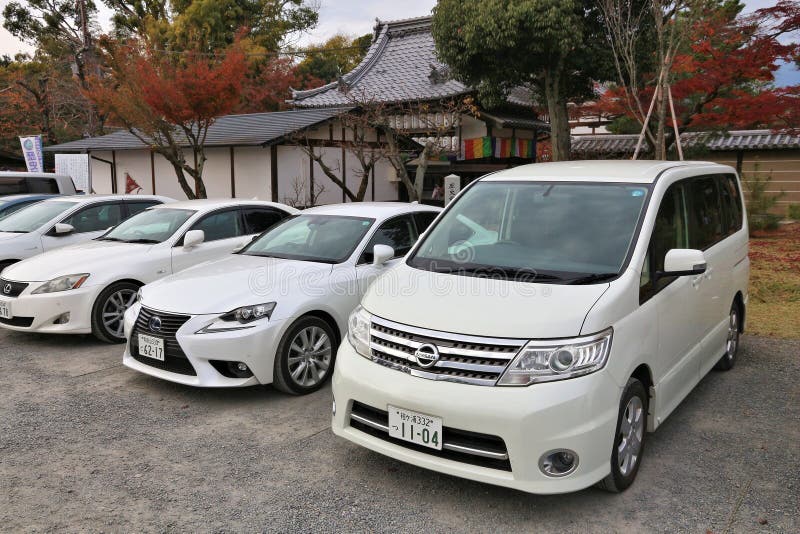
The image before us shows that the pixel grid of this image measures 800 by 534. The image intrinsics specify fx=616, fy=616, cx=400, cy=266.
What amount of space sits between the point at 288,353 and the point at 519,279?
6.64 feet

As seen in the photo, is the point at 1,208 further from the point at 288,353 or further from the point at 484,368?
the point at 484,368

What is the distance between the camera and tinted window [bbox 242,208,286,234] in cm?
740

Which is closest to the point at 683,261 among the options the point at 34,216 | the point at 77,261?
the point at 77,261

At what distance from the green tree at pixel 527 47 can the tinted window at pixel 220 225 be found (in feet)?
23.2

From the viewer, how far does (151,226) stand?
23.4 feet

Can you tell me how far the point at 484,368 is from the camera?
2982mm

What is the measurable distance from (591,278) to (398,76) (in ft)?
58.8

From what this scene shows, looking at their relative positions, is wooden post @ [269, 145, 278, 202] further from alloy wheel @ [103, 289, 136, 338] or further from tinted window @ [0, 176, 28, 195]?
alloy wheel @ [103, 289, 136, 338]

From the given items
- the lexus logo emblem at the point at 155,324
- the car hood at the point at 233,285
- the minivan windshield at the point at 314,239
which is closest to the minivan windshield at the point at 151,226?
the minivan windshield at the point at 314,239

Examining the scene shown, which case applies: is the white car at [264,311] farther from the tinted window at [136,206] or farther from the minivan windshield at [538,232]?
the tinted window at [136,206]

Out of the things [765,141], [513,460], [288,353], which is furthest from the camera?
[765,141]

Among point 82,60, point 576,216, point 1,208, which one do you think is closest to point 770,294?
point 576,216

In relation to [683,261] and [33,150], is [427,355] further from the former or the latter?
[33,150]

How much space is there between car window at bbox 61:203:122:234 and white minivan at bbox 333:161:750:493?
589 cm
